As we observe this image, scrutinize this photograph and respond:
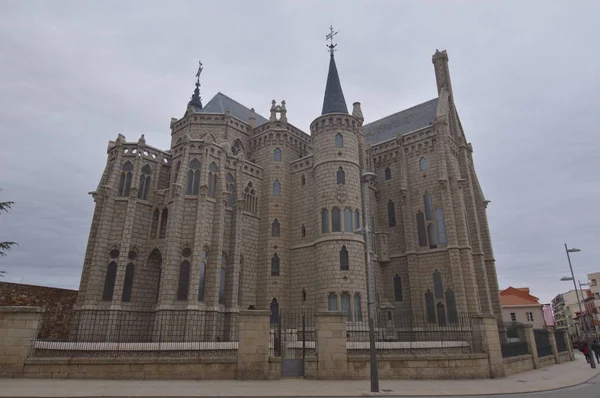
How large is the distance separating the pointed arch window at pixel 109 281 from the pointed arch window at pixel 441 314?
23349mm

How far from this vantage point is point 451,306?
2767 centimetres

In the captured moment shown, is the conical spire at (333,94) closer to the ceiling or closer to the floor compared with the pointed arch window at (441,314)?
closer to the ceiling

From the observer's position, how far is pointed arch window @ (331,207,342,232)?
91.4ft

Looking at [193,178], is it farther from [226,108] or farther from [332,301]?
[332,301]

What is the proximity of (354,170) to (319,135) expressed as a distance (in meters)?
4.21

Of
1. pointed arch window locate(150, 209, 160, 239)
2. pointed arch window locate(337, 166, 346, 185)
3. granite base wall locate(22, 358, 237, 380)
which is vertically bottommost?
granite base wall locate(22, 358, 237, 380)

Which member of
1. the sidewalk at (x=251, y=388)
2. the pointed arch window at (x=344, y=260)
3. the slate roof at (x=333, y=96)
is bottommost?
the sidewalk at (x=251, y=388)

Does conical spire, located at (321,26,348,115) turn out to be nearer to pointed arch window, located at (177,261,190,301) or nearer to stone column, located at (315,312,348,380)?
pointed arch window, located at (177,261,190,301)

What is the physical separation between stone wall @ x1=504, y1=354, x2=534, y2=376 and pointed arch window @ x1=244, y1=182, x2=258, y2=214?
20456 millimetres

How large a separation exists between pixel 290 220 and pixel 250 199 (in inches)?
154

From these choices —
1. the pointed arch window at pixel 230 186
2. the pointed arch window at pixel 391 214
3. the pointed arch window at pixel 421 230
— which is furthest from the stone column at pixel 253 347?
the pointed arch window at pixel 391 214

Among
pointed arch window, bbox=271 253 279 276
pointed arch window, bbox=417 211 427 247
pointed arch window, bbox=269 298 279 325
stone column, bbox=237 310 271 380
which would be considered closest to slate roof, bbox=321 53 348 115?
pointed arch window, bbox=417 211 427 247

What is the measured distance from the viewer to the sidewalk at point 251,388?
401 inches

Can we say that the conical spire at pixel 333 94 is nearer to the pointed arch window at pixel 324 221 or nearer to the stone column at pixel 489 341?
the pointed arch window at pixel 324 221
